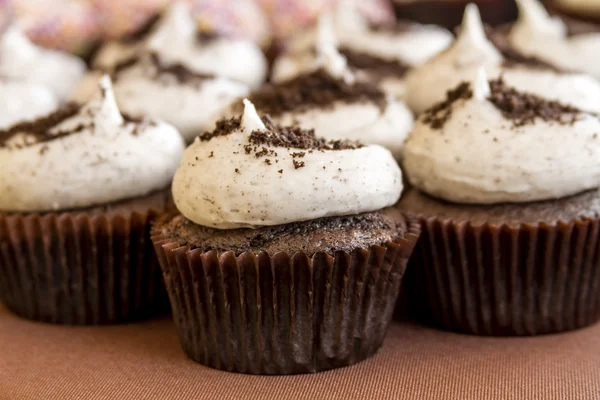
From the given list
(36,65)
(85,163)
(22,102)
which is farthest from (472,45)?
(36,65)

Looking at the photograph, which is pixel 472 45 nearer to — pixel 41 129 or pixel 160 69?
pixel 160 69

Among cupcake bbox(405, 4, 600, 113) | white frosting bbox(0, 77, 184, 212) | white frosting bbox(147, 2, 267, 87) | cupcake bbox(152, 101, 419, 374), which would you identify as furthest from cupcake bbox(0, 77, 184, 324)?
cupcake bbox(405, 4, 600, 113)

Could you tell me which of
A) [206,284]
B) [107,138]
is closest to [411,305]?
[206,284]

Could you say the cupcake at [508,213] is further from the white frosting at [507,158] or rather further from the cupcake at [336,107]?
the cupcake at [336,107]

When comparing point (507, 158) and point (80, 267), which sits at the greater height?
point (507, 158)

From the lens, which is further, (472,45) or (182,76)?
(182,76)

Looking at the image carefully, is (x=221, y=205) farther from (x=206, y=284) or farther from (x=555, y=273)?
(x=555, y=273)

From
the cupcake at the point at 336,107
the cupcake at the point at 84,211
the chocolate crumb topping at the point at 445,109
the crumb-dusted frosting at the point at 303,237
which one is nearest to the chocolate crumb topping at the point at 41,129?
the cupcake at the point at 84,211
